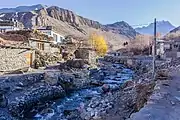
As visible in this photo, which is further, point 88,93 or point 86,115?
point 88,93

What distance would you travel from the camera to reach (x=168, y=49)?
65.1 m

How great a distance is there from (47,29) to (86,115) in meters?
47.2

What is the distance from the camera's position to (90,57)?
4862 cm

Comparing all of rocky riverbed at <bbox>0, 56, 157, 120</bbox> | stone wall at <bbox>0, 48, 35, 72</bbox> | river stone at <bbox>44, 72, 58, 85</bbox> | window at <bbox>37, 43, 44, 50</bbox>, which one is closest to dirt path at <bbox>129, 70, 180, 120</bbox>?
rocky riverbed at <bbox>0, 56, 157, 120</bbox>

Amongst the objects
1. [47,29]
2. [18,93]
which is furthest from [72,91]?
[47,29]

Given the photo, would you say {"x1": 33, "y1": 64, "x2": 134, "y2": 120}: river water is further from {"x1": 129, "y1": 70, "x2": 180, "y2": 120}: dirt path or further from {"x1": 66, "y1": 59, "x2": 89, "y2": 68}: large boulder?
{"x1": 66, "y1": 59, "x2": 89, "y2": 68}: large boulder

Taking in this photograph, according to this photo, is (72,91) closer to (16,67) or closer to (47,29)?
(16,67)

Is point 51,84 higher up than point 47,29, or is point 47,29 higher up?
point 47,29

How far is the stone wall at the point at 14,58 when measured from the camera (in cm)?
2838

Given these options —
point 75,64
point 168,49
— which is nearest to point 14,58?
point 75,64

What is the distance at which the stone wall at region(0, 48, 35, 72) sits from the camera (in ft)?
93.1

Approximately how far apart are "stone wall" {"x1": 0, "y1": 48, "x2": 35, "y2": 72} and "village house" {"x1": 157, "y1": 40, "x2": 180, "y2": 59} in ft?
114

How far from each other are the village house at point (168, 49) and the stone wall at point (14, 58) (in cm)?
3475

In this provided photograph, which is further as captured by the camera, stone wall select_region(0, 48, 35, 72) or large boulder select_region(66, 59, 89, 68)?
large boulder select_region(66, 59, 89, 68)
